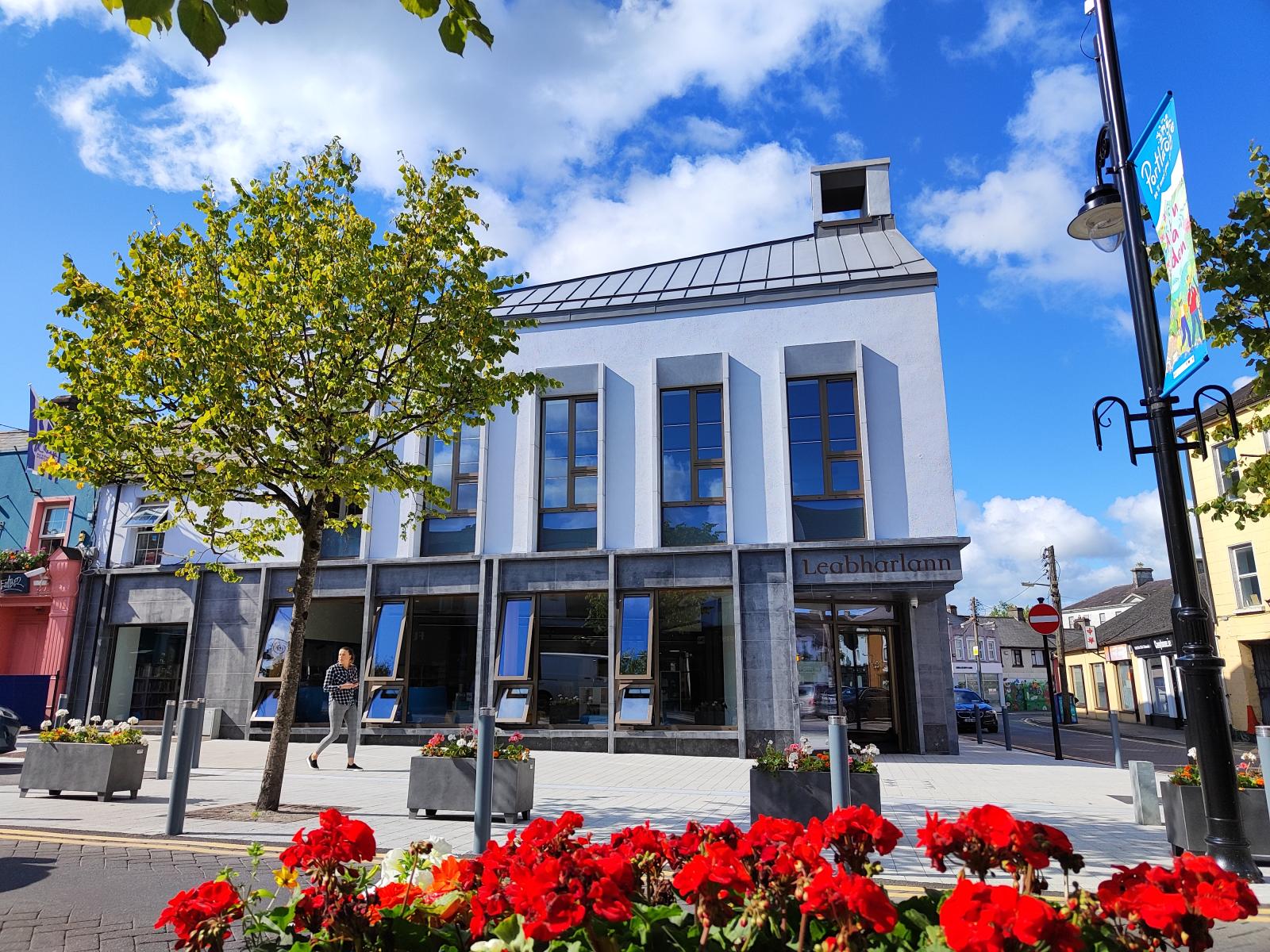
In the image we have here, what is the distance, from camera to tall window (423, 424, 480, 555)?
19.0 meters

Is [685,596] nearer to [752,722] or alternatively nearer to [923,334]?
[752,722]

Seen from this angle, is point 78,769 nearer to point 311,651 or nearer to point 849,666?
point 311,651

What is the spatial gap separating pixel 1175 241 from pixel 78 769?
39.1ft

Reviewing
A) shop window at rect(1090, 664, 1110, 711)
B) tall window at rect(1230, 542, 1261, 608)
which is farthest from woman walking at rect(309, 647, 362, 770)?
shop window at rect(1090, 664, 1110, 711)

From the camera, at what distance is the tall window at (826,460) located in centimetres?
1702

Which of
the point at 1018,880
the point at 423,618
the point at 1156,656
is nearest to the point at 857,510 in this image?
the point at 423,618

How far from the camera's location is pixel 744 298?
1859 cm

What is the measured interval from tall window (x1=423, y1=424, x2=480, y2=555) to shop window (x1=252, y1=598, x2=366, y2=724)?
278 cm

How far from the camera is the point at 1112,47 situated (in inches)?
264

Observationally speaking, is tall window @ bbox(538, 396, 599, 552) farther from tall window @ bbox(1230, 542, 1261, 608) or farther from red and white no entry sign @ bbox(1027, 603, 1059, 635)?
tall window @ bbox(1230, 542, 1261, 608)

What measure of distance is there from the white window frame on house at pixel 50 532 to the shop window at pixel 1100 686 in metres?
46.6

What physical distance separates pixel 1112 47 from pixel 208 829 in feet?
33.8

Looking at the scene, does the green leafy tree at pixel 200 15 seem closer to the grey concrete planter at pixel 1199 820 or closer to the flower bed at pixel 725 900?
the flower bed at pixel 725 900

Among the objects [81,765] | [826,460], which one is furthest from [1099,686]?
[81,765]
